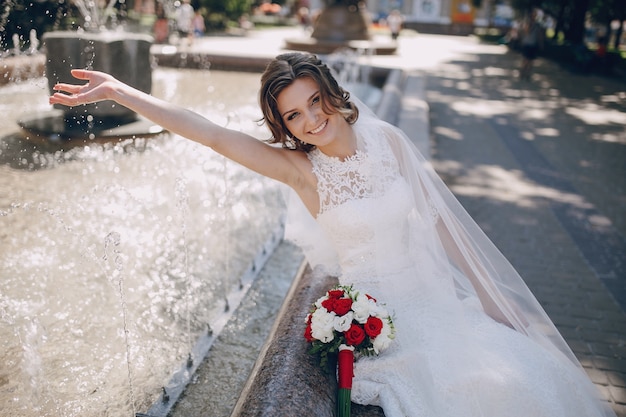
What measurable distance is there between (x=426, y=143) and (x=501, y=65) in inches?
729

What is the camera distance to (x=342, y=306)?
2473 millimetres

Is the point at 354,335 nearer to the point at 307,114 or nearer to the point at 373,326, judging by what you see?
the point at 373,326

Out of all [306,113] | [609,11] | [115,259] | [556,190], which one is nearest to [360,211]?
[306,113]

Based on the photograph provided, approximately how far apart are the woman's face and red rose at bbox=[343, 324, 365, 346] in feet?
3.04

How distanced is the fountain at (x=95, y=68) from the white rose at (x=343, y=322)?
5.97m

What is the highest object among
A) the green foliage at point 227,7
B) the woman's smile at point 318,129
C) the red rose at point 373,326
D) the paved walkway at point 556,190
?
the green foliage at point 227,7

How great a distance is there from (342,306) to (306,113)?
0.93m

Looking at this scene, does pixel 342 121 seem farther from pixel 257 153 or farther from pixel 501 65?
pixel 501 65

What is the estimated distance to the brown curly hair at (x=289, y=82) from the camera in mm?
2678

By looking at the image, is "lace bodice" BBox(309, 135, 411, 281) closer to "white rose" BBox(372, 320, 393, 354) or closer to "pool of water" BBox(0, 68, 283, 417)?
"white rose" BBox(372, 320, 393, 354)

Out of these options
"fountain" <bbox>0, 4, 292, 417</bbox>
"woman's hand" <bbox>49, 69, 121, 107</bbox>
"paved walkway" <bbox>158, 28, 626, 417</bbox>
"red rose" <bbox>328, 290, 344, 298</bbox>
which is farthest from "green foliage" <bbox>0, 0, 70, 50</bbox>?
"paved walkway" <bbox>158, 28, 626, 417</bbox>

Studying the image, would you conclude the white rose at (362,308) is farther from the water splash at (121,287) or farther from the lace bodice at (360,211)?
the water splash at (121,287)

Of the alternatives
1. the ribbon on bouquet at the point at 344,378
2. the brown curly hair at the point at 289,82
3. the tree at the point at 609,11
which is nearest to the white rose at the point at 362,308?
the ribbon on bouquet at the point at 344,378

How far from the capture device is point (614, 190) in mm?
7430
